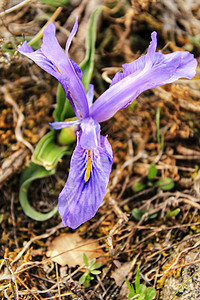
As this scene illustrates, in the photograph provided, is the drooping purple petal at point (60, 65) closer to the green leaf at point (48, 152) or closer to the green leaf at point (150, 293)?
the green leaf at point (48, 152)

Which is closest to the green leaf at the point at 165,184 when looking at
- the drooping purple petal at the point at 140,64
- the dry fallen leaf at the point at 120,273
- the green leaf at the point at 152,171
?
the green leaf at the point at 152,171

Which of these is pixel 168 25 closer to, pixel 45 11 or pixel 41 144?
pixel 45 11

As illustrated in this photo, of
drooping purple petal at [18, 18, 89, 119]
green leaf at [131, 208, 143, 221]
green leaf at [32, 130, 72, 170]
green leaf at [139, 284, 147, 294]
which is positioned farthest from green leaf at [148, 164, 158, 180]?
green leaf at [139, 284, 147, 294]

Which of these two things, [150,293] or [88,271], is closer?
[150,293]

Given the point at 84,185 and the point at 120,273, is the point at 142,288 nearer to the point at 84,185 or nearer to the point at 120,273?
the point at 120,273

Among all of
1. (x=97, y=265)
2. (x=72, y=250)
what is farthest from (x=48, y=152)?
(x=97, y=265)

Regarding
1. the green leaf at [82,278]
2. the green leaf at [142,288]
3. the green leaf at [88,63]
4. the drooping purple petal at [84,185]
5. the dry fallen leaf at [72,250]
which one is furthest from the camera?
the green leaf at [88,63]

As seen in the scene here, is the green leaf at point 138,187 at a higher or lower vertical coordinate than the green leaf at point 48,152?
lower
